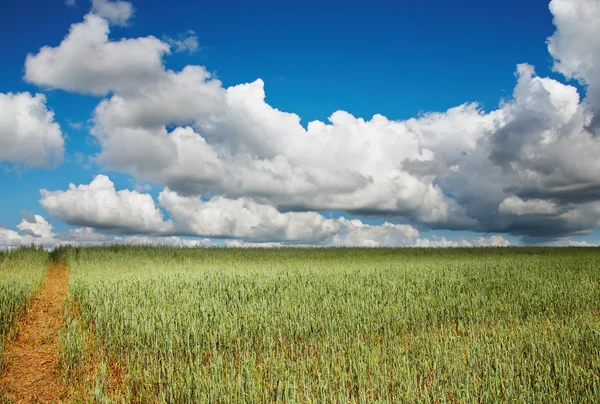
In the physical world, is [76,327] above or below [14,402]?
above

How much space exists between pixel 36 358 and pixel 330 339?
289 inches

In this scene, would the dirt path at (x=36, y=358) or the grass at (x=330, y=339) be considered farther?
the dirt path at (x=36, y=358)

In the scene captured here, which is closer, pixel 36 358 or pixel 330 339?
pixel 330 339

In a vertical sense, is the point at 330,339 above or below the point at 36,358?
above

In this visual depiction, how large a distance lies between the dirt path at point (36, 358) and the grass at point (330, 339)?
1.53ft

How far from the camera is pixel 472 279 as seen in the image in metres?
18.0

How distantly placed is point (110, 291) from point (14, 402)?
6143 mm

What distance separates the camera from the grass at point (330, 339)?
682cm

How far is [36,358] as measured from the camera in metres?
10.2

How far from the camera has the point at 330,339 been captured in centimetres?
995

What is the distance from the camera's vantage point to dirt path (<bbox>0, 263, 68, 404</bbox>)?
843 centimetres

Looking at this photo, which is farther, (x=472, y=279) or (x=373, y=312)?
(x=472, y=279)

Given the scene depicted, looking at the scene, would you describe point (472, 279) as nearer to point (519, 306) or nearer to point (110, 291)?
point (519, 306)

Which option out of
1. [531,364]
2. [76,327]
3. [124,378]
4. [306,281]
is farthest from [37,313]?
[531,364]
